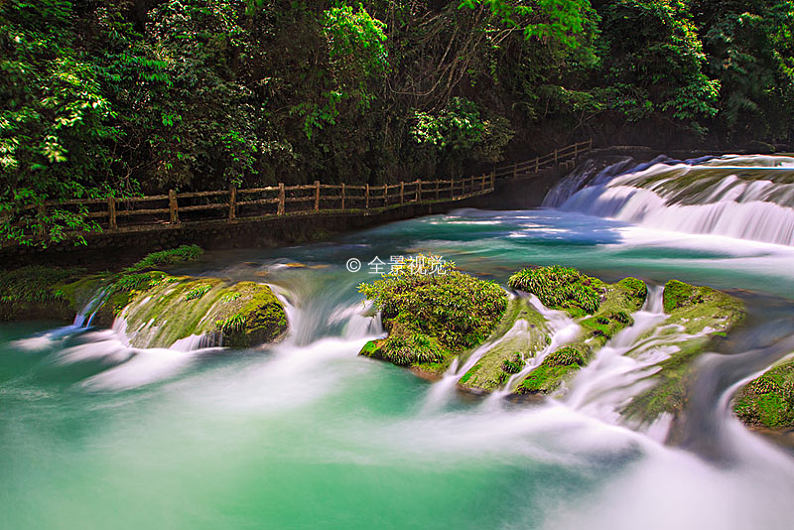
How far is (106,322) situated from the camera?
9031 mm

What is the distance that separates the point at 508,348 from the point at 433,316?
1257 millimetres

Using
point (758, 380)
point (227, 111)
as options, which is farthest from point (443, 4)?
point (758, 380)

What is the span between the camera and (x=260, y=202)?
1420 centimetres

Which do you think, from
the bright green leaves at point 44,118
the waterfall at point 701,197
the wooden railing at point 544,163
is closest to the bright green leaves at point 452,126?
the wooden railing at point 544,163

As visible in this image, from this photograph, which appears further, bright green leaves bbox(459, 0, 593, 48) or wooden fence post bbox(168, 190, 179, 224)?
bright green leaves bbox(459, 0, 593, 48)

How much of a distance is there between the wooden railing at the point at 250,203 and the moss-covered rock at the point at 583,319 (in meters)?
8.56

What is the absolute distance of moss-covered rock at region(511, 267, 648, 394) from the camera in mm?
6477

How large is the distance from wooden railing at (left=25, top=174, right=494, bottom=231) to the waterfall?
611 centimetres

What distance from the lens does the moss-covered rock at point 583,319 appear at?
21.2 ft

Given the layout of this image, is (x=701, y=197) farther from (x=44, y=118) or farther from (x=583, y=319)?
(x=44, y=118)

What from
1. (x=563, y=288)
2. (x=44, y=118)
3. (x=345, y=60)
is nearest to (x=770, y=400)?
(x=563, y=288)

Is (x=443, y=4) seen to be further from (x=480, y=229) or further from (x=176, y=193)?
(x=176, y=193)

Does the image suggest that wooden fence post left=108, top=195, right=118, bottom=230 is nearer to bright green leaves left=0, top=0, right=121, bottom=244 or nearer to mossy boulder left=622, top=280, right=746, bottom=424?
bright green leaves left=0, top=0, right=121, bottom=244

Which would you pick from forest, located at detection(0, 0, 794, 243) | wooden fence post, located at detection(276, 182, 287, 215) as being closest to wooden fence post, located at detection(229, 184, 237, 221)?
forest, located at detection(0, 0, 794, 243)
